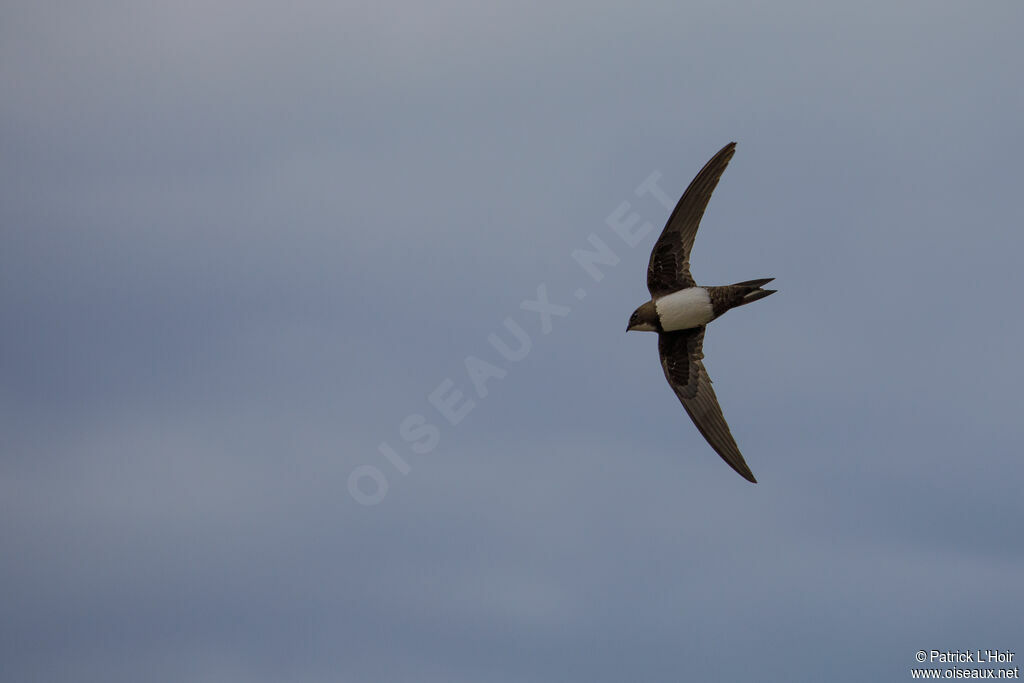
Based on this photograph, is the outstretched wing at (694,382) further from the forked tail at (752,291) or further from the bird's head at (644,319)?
the forked tail at (752,291)

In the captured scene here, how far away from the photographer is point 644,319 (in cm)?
3030

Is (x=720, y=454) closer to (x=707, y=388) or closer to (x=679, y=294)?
(x=707, y=388)

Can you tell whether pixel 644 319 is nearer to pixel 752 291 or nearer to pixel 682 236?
pixel 682 236

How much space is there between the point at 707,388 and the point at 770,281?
3125 mm

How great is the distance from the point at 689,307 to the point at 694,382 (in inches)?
80.0

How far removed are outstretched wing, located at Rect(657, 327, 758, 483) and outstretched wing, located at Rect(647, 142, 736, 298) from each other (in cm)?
124

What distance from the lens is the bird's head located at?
30.2 m

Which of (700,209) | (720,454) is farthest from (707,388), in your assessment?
(700,209)

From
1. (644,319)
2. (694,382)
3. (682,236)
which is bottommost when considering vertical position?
(694,382)

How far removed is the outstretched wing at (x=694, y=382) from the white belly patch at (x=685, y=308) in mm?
615

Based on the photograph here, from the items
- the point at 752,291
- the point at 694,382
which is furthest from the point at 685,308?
the point at 694,382

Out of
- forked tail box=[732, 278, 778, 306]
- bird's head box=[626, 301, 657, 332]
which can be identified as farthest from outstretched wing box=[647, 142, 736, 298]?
forked tail box=[732, 278, 778, 306]

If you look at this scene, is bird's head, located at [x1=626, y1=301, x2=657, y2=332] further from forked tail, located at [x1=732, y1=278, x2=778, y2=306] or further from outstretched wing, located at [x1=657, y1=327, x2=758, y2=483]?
forked tail, located at [x1=732, y1=278, x2=778, y2=306]

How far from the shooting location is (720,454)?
30.5 metres
